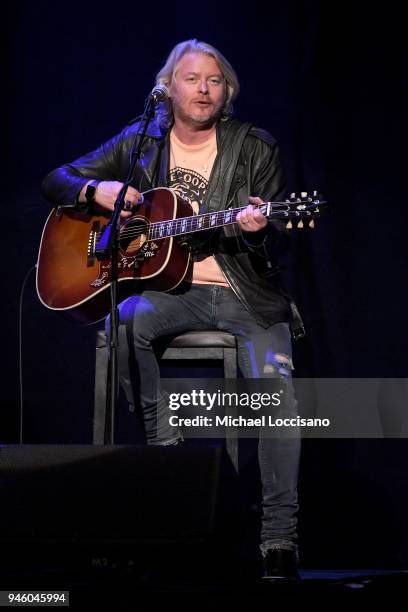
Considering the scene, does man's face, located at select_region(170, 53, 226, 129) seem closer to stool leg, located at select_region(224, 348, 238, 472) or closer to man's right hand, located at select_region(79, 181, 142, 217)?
man's right hand, located at select_region(79, 181, 142, 217)

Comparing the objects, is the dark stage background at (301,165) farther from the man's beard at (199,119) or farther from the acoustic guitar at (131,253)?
the acoustic guitar at (131,253)

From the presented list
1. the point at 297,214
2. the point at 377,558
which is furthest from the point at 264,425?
the point at 377,558

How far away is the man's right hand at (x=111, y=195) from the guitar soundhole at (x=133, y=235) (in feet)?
0.14

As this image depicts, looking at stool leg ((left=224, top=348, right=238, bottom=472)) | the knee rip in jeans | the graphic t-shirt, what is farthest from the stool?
the graphic t-shirt

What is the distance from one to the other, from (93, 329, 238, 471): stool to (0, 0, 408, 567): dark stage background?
0.92 m

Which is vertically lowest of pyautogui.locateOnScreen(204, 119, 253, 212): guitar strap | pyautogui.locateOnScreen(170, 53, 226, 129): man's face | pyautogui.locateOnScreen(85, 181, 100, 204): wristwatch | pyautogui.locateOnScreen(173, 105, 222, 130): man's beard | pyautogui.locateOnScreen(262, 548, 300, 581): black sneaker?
pyautogui.locateOnScreen(262, 548, 300, 581): black sneaker

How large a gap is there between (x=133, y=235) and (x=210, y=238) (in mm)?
295

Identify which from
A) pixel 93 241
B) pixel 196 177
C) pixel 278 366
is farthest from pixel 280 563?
pixel 196 177

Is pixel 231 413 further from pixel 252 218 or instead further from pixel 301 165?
pixel 301 165

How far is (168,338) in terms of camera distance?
10.2ft

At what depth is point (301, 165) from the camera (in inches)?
156

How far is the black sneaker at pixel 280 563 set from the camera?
2578 millimetres

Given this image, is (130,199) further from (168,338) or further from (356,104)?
(356,104)

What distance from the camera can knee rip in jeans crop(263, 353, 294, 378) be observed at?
294cm
